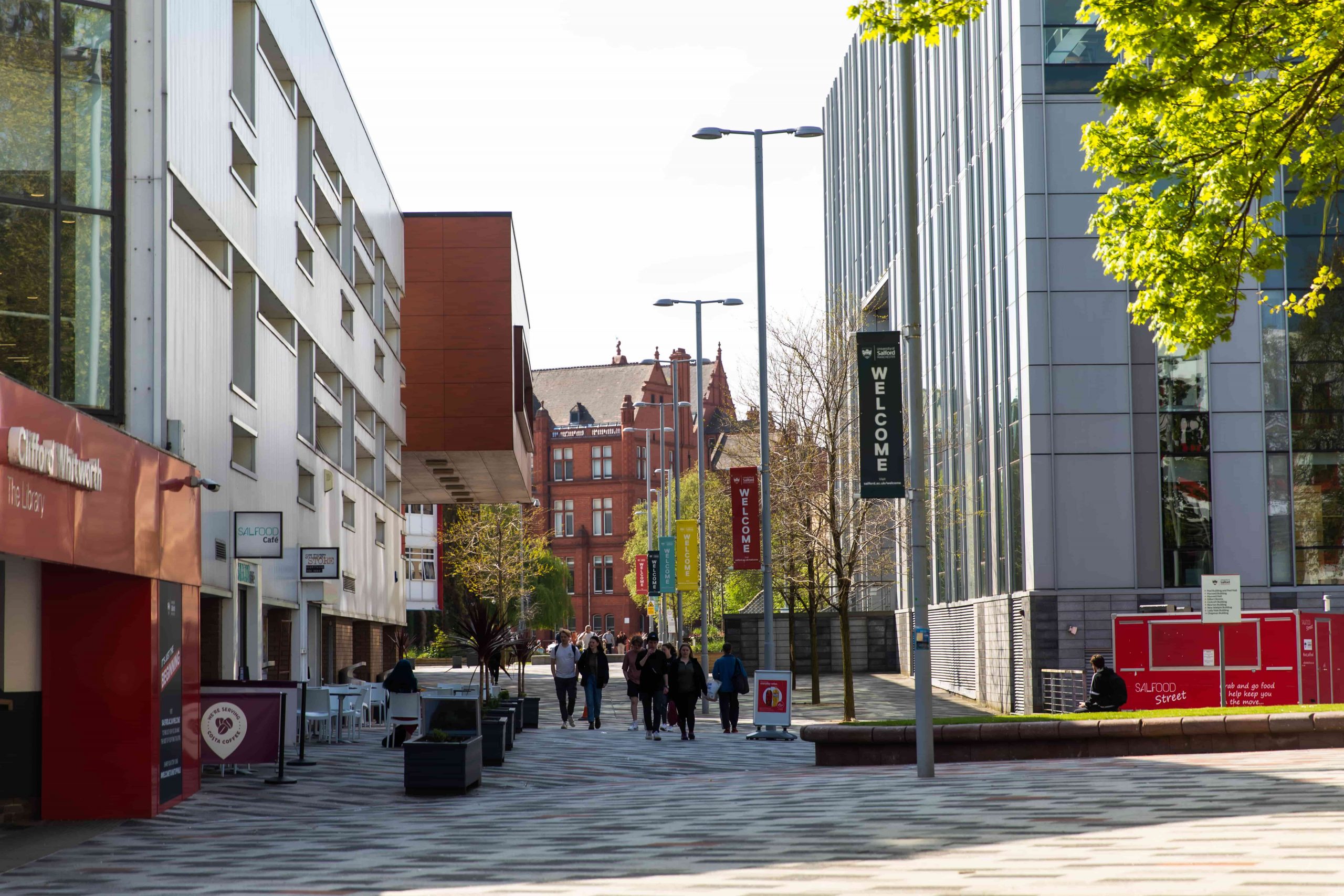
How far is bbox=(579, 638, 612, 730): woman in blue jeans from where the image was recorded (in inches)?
1115

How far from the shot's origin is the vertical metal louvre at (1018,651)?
3411 cm

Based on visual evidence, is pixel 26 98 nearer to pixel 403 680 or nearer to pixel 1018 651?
pixel 403 680

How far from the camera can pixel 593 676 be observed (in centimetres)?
2847

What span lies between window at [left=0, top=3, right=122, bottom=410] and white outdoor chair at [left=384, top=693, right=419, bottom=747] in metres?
10.5

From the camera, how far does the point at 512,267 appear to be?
44156mm

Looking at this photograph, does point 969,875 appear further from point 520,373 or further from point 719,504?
point 719,504

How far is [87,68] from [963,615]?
30.4 metres

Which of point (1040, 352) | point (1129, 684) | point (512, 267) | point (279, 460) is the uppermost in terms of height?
point (512, 267)

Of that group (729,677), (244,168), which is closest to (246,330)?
(244,168)

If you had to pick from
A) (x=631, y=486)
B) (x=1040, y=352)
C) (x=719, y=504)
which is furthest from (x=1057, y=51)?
(x=631, y=486)

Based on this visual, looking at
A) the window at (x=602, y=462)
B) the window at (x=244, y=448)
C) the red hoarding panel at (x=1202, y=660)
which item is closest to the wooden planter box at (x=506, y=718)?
the window at (x=244, y=448)

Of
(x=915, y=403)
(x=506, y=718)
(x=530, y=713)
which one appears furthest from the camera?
(x=530, y=713)

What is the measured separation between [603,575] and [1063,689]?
98.2 metres

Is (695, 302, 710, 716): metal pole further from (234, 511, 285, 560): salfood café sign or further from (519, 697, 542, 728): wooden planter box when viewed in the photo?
(234, 511, 285, 560): salfood café sign
